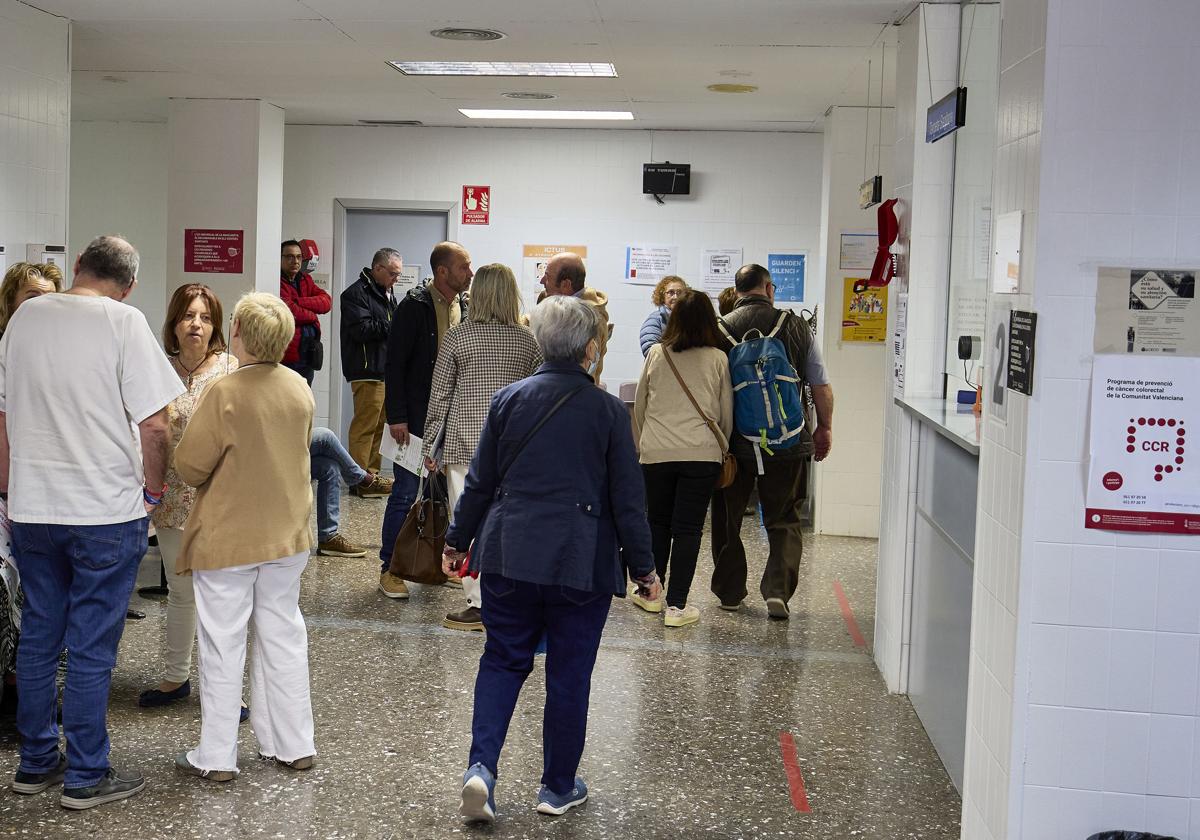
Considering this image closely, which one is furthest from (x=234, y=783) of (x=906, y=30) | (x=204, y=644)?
(x=906, y=30)

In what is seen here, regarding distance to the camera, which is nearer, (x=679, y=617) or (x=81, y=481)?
(x=81, y=481)

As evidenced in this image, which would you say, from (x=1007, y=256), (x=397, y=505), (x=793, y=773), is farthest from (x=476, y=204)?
(x=1007, y=256)

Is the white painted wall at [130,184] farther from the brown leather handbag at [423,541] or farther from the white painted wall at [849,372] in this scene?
the brown leather handbag at [423,541]

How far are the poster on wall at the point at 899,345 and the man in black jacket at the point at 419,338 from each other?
198 centimetres

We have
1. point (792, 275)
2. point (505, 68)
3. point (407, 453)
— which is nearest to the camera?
point (407, 453)

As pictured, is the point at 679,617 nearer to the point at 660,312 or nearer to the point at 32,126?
the point at 660,312

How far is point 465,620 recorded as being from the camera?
5.55 meters

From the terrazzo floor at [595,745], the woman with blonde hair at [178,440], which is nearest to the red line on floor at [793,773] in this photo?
the terrazzo floor at [595,745]

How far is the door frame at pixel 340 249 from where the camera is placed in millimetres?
10016

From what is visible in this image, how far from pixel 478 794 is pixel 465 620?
2.17m

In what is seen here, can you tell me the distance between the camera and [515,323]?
516 centimetres

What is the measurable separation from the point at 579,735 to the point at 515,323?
2107 millimetres

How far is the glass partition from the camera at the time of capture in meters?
4.80

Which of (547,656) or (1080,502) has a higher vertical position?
(1080,502)
